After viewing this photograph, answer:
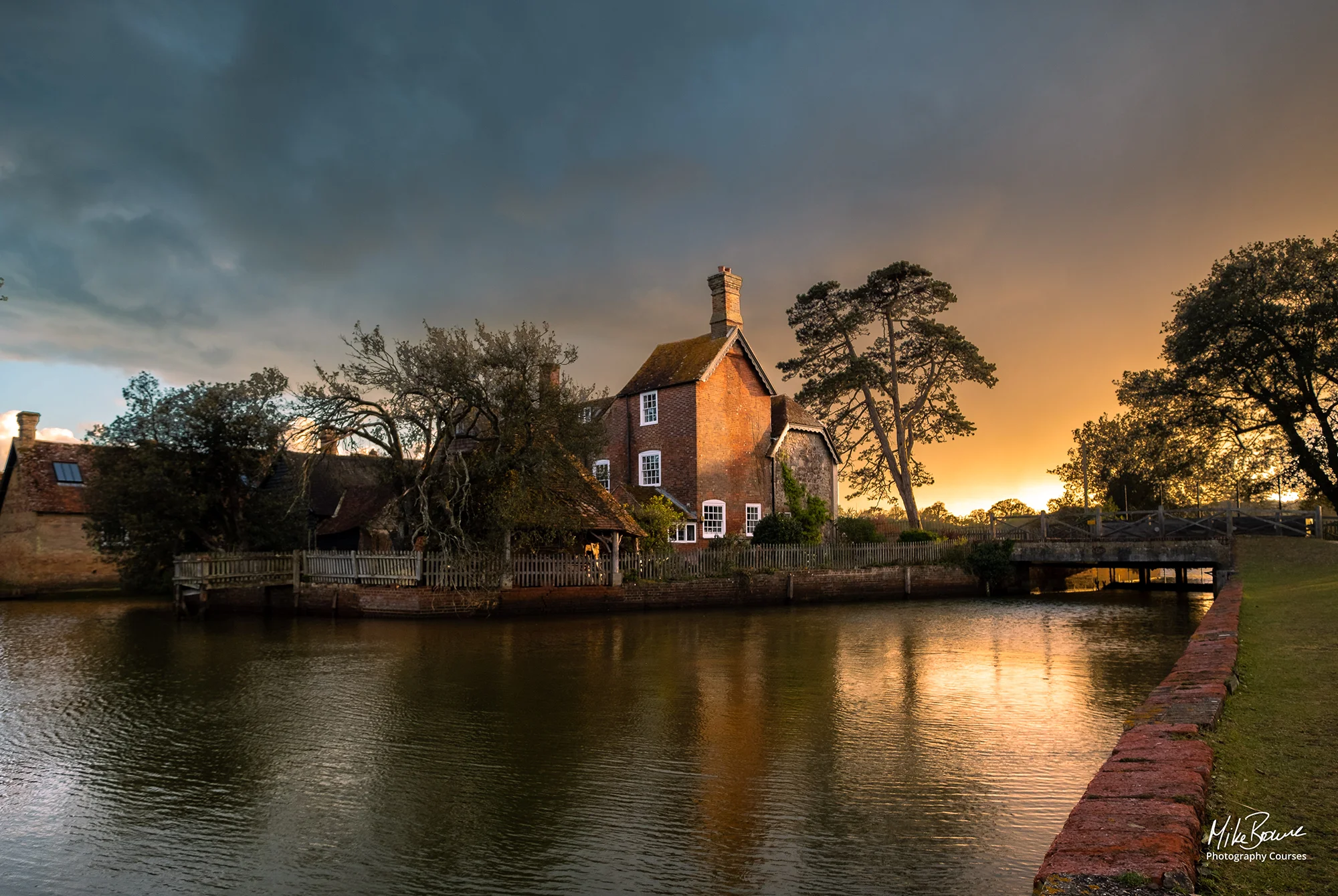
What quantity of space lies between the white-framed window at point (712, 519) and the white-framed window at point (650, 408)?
15.2 feet

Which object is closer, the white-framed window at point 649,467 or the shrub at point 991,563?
the shrub at point 991,563

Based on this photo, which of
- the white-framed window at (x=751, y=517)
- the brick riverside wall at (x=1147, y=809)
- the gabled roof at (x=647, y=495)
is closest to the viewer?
the brick riverside wall at (x=1147, y=809)

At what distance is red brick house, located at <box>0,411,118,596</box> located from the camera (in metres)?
36.7

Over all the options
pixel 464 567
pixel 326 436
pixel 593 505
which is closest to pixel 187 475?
pixel 326 436

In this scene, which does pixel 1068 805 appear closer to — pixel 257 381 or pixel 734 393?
pixel 257 381

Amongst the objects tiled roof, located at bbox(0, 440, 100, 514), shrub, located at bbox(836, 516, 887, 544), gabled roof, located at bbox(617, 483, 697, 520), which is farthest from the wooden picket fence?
tiled roof, located at bbox(0, 440, 100, 514)

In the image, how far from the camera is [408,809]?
7664mm

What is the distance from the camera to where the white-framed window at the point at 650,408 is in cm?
3747

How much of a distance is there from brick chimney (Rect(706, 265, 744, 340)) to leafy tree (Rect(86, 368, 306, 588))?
18.2 meters

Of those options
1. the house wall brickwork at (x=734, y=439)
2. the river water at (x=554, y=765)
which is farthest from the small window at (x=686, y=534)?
the river water at (x=554, y=765)

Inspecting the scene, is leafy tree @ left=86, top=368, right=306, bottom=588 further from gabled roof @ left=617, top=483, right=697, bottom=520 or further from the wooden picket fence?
gabled roof @ left=617, top=483, right=697, bottom=520

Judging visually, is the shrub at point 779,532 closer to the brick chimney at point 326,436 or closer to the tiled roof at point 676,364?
→ the tiled roof at point 676,364

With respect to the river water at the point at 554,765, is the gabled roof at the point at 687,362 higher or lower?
higher

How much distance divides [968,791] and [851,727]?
2.92 m
